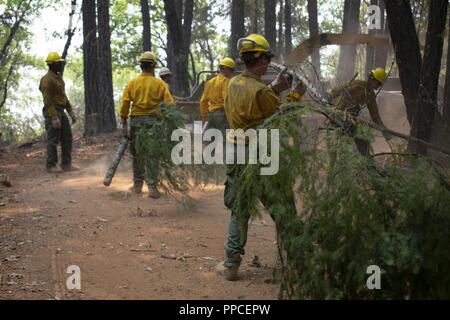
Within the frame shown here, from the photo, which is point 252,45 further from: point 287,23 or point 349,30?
point 287,23

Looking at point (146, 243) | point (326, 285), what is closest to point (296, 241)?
point (326, 285)

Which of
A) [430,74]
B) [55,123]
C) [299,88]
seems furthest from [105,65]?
[299,88]

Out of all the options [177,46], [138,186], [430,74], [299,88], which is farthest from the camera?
[177,46]

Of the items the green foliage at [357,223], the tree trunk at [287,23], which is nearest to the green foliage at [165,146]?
the green foliage at [357,223]

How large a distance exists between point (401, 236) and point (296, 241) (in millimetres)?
700

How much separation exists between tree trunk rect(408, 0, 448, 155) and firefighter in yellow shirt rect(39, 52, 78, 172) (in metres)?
6.73

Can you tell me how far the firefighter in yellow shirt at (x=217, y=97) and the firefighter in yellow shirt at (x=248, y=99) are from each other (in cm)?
470

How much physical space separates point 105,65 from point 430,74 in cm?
1144

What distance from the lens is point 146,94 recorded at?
872 cm

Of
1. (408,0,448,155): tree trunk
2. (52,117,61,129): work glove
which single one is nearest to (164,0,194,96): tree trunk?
(52,117,61,129): work glove

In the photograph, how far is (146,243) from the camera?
21.3 feet

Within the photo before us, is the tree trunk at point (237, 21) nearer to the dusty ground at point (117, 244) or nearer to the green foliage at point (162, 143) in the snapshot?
the dusty ground at point (117, 244)

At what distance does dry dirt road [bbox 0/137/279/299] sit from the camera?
5004mm

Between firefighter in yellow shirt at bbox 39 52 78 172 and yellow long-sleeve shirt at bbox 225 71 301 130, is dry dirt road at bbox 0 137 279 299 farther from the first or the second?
yellow long-sleeve shirt at bbox 225 71 301 130
